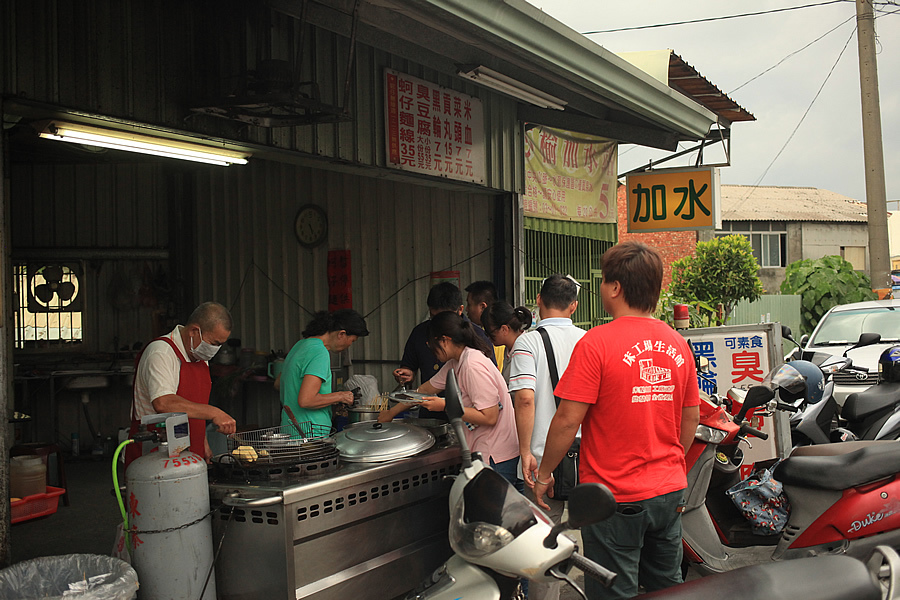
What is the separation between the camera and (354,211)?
8.29 meters

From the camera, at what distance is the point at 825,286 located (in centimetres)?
1814

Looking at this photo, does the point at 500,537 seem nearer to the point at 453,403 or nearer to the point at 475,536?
the point at 475,536

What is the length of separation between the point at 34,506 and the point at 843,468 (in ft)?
18.8

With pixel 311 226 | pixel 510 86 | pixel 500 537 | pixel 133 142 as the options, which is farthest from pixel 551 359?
pixel 311 226

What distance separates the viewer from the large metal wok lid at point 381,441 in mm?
3461

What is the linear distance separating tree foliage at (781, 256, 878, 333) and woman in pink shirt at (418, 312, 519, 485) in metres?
16.9

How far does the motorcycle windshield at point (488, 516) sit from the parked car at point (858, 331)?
8051 mm

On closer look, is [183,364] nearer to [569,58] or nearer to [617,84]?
[569,58]

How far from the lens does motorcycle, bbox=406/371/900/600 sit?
2158 mm

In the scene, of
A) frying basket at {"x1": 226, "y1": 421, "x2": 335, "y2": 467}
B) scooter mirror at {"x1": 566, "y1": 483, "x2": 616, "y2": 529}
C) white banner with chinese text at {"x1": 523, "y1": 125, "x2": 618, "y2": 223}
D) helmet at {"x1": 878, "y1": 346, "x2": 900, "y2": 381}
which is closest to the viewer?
scooter mirror at {"x1": 566, "y1": 483, "x2": 616, "y2": 529}

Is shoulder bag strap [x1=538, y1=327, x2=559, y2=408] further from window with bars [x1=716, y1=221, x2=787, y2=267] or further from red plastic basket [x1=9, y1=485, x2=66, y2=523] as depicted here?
window with bars [x1=716, y1=221, x2=787, y2=267]

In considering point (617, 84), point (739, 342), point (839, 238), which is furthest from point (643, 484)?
point (839, 238)

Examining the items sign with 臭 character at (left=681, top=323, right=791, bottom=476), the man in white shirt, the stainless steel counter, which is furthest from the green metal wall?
the stainless steel counter

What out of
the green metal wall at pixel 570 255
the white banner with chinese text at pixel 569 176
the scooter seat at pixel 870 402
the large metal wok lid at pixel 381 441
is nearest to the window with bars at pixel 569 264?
the green metal wall at pixel 570 255
